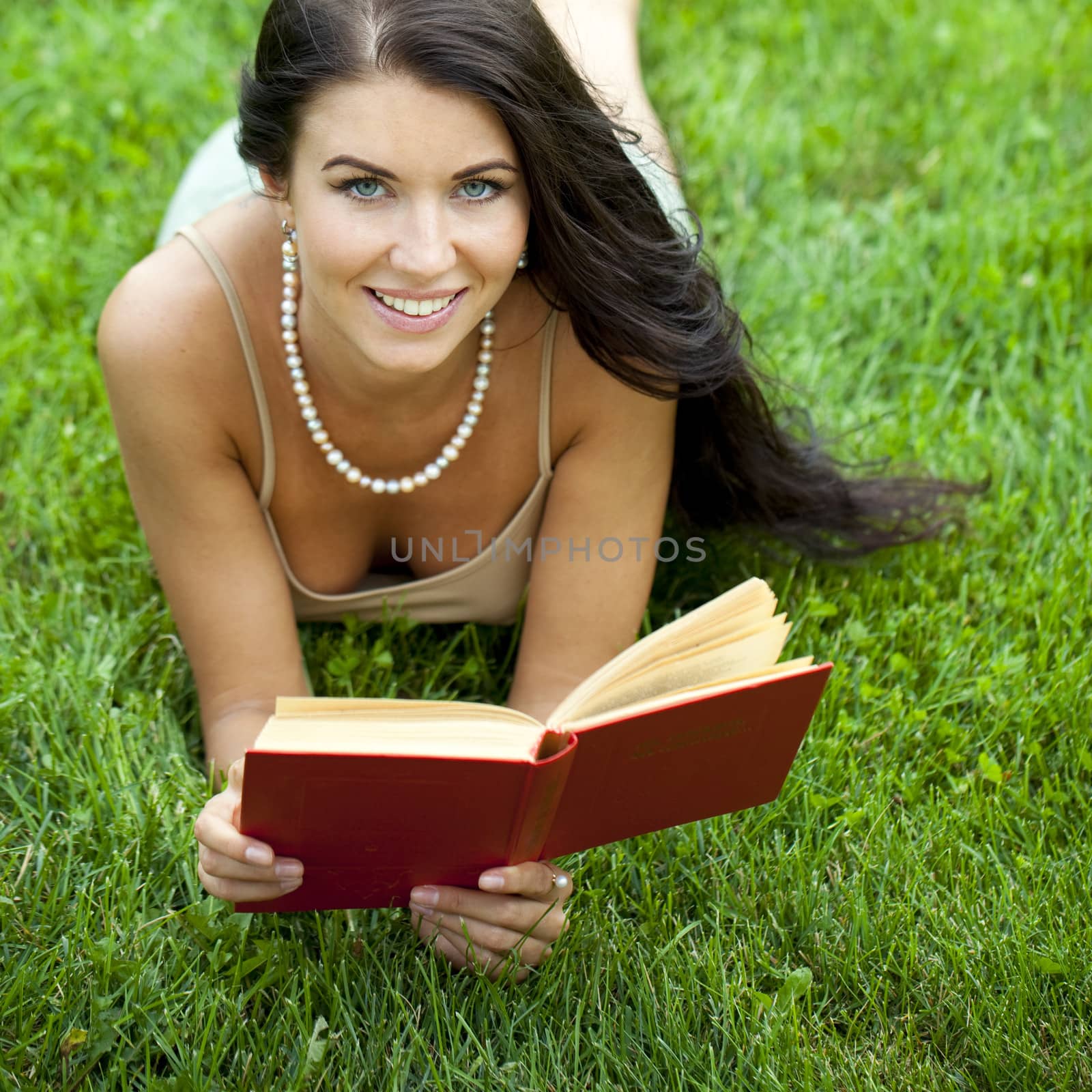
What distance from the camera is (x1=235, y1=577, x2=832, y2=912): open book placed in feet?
4.98

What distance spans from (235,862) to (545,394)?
0.94 meters

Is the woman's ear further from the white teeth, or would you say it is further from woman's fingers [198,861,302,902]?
woman's fingers [198,861,302,902]

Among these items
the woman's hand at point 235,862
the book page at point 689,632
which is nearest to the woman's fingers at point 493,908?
the woman's hand at point 235,862

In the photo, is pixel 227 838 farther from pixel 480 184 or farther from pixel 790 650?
pixel 790 650

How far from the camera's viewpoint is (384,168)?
1714 millimetres

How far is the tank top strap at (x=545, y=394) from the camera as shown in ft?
7.07

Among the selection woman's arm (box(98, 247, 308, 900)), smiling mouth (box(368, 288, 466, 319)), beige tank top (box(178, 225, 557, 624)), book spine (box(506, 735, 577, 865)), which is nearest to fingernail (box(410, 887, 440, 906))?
book spine (box(506, 735, 577, 865))

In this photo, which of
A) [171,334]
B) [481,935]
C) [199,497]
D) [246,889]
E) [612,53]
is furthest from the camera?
[612,53]

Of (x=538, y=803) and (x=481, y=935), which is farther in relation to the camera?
(x=481, y=935)

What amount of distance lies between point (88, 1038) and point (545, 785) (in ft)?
2.57

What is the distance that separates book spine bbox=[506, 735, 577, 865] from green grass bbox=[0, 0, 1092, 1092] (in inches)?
10.4

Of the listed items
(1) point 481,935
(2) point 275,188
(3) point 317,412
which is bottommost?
(1) point 481,935

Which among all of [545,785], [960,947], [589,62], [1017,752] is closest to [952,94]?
[589,62]

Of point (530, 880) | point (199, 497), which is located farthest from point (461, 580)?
point (530, 880)
